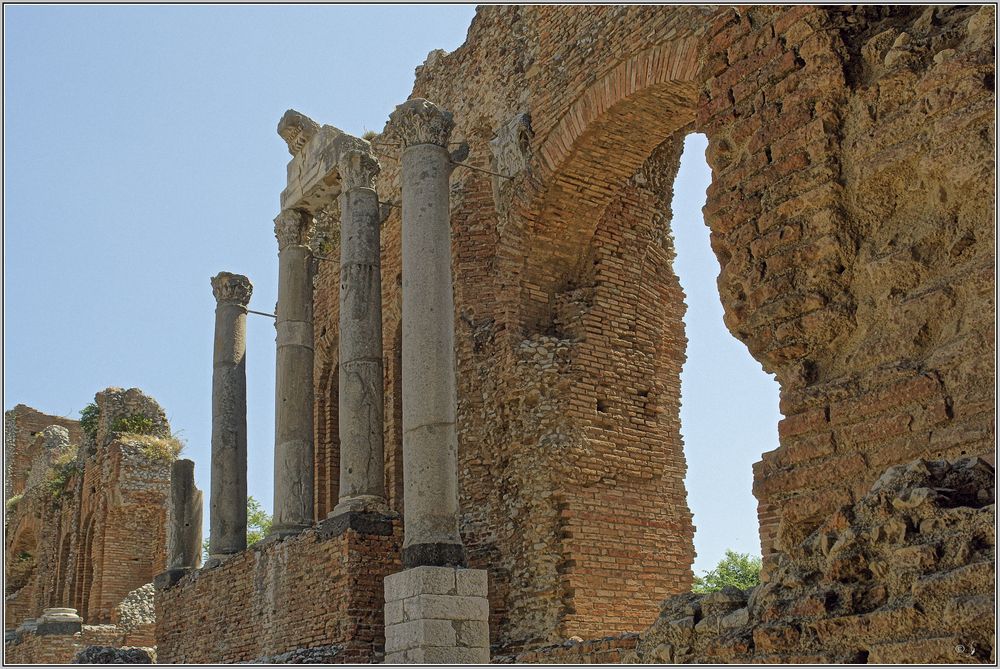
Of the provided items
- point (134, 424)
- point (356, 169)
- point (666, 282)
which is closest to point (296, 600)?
point (356, 169)

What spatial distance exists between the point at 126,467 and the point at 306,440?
9145mm

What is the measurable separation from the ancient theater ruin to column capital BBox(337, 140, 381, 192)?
5 centimetres

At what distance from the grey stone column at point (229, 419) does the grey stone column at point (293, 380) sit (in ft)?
4.82

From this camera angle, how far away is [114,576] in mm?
20453

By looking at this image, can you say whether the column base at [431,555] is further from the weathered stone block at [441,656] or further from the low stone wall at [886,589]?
the low stone wall at [886,589]

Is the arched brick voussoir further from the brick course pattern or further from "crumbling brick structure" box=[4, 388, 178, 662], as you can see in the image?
"crumbling brick structure" box=[4, 388, 178, 662]

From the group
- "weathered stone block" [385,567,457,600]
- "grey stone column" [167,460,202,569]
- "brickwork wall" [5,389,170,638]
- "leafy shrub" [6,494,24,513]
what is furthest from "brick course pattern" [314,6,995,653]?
"leafy shrub" [6,494,24,513]

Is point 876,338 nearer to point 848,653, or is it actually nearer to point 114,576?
point 848,653

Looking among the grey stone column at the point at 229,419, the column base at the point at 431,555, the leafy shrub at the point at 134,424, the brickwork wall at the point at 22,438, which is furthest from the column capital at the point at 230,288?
the brickwork wall at the point at 22,438

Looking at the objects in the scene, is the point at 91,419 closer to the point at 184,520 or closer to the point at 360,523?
the point at 184,520

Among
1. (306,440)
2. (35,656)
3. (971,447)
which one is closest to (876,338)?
(971,447)

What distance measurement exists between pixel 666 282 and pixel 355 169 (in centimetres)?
380

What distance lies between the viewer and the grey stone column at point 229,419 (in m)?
13.9

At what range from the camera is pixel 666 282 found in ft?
42.5
